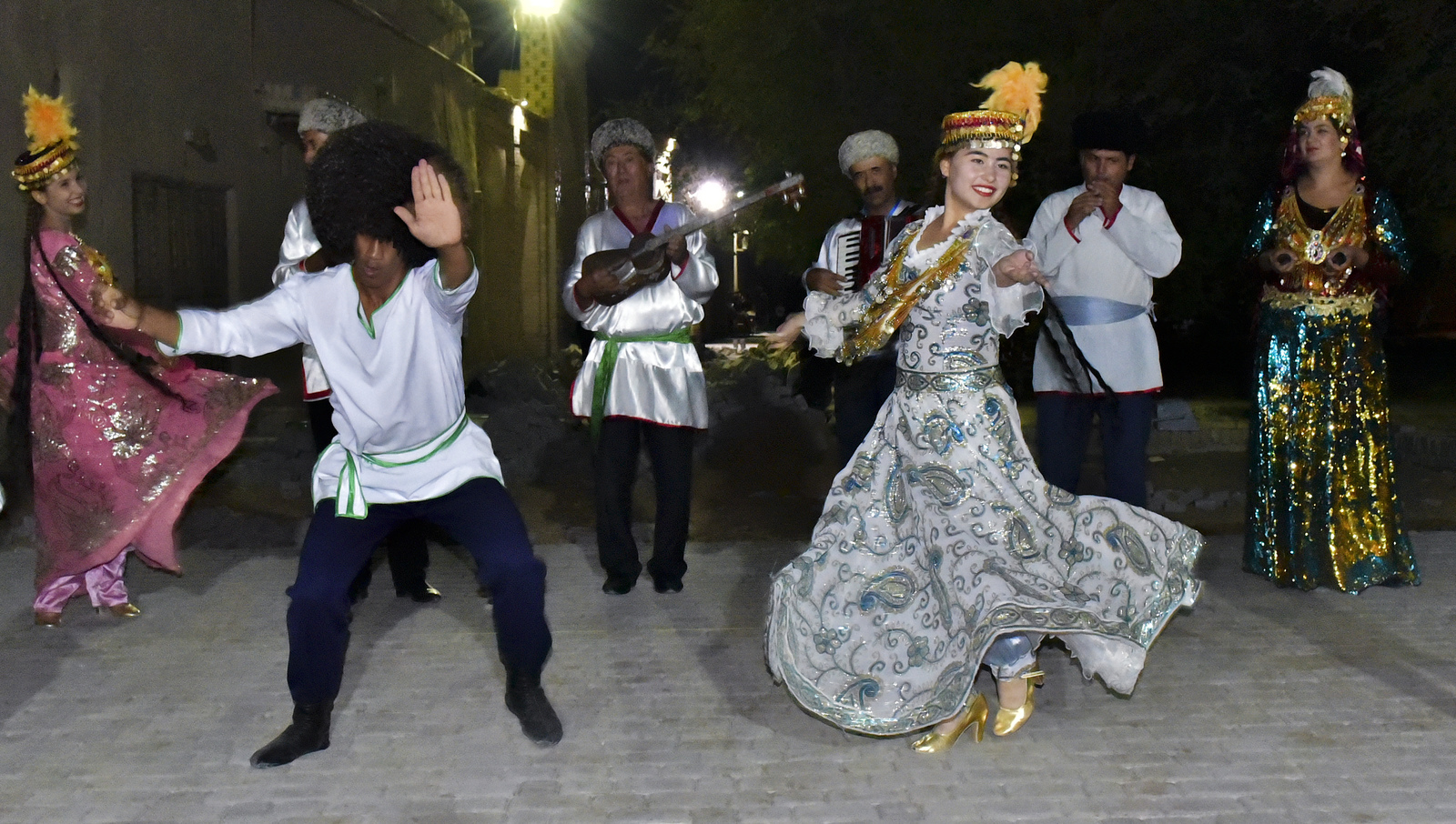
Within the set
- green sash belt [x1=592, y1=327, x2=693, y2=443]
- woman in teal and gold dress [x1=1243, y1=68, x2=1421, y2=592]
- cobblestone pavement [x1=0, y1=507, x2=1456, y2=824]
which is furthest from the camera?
green sash belt [x1=592, y1=327, x2=693, y2=443]

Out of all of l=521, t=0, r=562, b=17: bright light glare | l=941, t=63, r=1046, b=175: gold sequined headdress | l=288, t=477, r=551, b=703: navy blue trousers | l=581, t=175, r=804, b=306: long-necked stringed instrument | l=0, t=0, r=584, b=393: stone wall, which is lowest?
l=288, t=477, r=551, b=703: navy blue trousers

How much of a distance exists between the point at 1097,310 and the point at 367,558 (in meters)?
3.15

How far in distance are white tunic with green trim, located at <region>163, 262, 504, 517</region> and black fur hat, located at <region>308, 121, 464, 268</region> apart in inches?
5.6

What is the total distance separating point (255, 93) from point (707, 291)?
23.6 ft

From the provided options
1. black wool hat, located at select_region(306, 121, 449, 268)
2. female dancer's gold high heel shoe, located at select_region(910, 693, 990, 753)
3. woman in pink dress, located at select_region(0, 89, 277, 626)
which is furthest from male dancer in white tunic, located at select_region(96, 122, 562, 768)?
woman in pink dress, located at select_region(0, 89, 277, 626)

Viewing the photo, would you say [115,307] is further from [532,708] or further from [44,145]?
[44,145]

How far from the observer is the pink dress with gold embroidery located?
5.41 m

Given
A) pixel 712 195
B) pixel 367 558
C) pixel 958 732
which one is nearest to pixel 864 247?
pixel 958 732

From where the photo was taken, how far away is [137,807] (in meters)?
3.61

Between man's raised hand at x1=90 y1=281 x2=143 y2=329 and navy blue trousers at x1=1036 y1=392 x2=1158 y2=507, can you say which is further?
A: navy blue trousers at x1=1036 y1=392 x2=1158 y2=507

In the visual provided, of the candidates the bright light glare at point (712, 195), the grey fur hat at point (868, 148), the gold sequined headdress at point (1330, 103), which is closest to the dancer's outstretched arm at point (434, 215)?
the grey fur hat at point (868, 148)

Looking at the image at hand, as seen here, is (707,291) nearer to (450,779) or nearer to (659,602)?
(659,602)

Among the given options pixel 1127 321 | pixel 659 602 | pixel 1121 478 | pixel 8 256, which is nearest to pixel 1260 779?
pixel 1121 478

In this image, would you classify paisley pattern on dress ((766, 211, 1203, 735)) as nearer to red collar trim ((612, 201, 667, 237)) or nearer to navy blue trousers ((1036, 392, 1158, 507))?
navy blue trousers ((1036, 392, 1158, 507))
